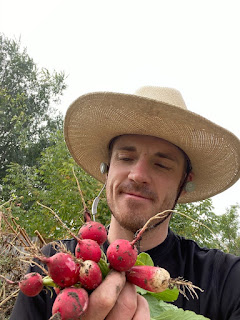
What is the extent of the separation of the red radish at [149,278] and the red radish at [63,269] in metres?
0.21

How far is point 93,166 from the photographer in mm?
2648

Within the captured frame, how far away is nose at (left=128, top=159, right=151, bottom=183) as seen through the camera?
1.67 m

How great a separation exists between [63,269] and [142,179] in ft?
2.47

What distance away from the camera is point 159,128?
1874mm

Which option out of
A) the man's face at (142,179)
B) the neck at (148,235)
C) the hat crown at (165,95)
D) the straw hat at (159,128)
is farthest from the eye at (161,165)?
the hat crown at (165,95)

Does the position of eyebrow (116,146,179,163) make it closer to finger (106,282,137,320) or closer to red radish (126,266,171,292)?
red radish (126,266,171,292)

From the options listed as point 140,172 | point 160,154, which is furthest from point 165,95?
point 140,172

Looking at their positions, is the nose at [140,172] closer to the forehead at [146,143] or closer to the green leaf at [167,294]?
the forehead at [146,143]

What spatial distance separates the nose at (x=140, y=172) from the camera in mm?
1670

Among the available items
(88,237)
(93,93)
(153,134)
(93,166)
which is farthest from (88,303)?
(93,166)

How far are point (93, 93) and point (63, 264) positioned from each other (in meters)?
1.17

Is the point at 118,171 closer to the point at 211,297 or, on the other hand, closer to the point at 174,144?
the point at 174,144

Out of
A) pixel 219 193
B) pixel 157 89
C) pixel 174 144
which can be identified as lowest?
pixel 219 193

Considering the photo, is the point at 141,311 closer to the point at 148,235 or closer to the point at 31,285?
the point at 31,285
